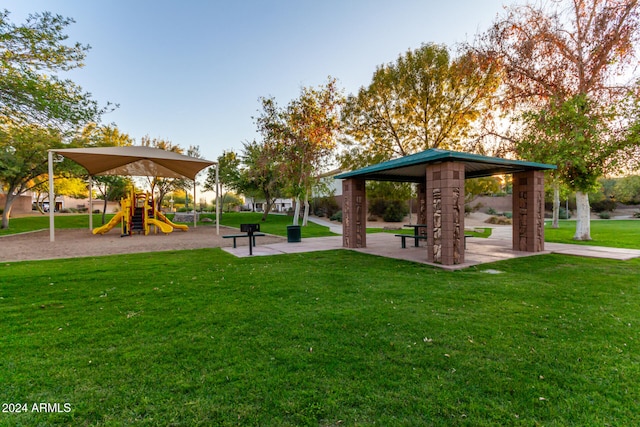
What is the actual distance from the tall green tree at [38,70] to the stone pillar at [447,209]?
14.9 meters

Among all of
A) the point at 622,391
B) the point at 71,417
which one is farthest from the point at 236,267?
the point at 622,391

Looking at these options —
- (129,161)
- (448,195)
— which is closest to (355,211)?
(448,195)

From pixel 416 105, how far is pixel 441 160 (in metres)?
11.7

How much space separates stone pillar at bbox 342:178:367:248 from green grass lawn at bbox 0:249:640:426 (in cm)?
492

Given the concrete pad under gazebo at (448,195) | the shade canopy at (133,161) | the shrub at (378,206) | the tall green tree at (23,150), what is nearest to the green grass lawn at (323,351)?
the concrete pad under gazebo at (448,195)

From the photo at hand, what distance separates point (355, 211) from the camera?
11008mm

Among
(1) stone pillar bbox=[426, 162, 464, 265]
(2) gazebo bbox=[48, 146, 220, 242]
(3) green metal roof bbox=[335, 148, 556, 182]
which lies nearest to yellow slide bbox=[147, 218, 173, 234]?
(2) gazebo bbox=[48, 146, 220, 242]

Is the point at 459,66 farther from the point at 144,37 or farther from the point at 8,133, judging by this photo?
the point at 8,133

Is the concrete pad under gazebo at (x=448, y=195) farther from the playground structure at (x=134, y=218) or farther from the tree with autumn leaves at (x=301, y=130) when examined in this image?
the playground structure at (x=134, y=218)

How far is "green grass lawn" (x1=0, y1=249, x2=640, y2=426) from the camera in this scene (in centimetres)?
221

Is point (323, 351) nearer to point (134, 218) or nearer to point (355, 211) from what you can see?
point (355, 211)

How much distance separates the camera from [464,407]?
223cm

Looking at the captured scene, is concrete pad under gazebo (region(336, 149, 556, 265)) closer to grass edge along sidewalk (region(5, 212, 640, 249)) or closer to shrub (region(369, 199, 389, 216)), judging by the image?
grass edge along sidewalk (region(5, 212, 640, 249))

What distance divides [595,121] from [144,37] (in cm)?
1903
